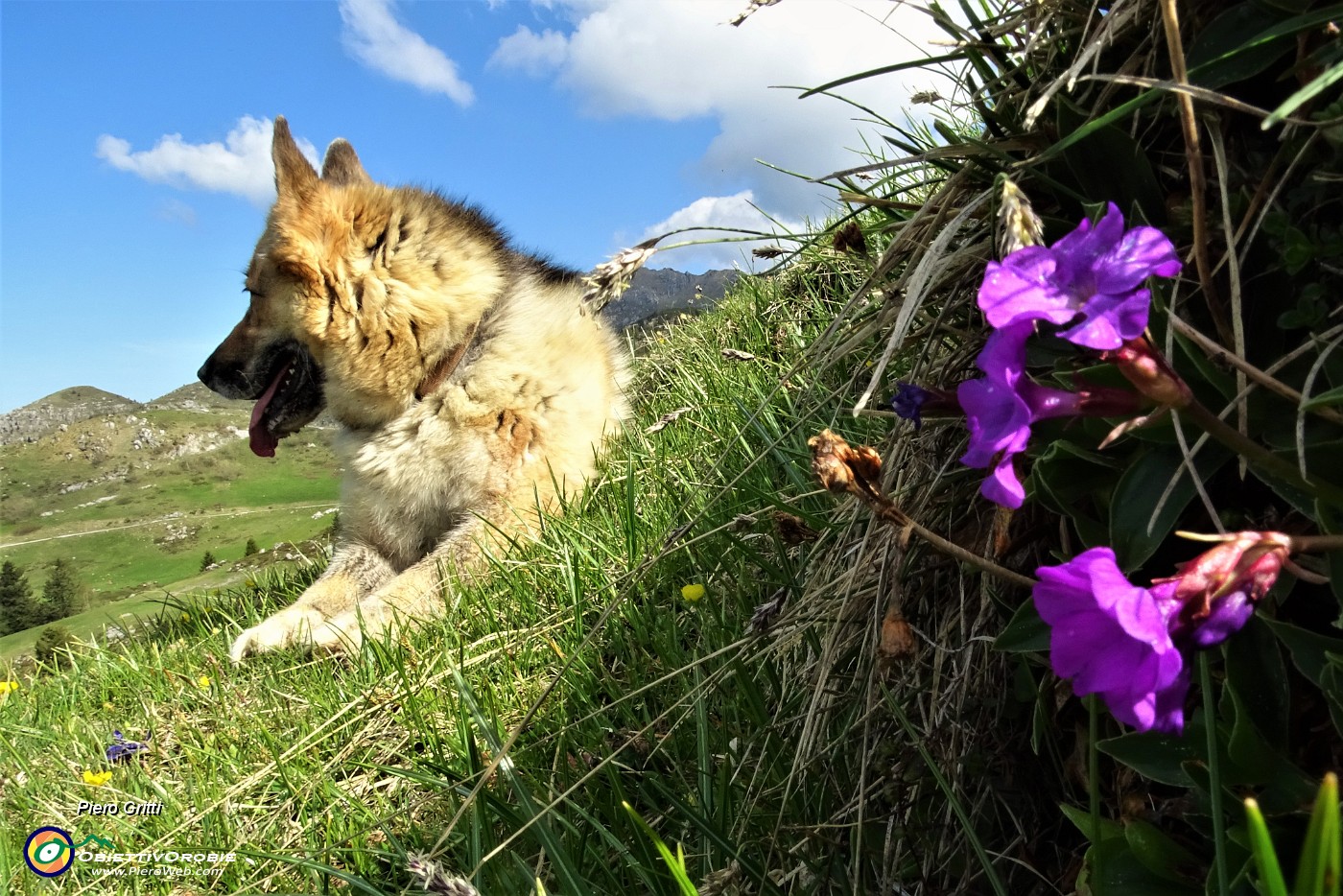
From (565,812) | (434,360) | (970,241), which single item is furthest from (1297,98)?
(434,360)

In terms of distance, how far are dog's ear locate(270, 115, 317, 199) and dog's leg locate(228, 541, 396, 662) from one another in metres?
1.98

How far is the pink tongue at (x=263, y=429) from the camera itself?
4.98m

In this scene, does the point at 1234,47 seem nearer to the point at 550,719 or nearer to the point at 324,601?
the point at 550,719

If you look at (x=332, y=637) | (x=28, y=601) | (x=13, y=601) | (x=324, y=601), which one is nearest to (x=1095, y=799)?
(x=332, y=637)

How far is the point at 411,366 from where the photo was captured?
4430 mm

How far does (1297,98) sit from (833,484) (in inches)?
21.5

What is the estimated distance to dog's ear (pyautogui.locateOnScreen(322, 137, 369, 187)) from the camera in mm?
5098

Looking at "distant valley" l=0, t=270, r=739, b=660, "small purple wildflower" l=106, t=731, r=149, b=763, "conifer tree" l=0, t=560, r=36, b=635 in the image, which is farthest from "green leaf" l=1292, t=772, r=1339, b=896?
"distant valley" l=0, t=270, r=739, b=660

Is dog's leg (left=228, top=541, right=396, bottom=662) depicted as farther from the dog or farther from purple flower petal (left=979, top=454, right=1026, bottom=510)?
purple flower petal (left=979, top=454, right=1026, bottom=510)

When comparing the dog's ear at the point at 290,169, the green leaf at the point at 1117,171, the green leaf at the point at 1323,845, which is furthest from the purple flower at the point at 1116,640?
the dog's ear at the point at 290,169

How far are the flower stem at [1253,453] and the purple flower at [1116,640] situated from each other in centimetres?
16

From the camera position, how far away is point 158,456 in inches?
5094

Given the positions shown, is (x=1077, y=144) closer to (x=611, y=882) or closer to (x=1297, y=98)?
(x=1297, y=98)

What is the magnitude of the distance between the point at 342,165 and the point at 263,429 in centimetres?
169
